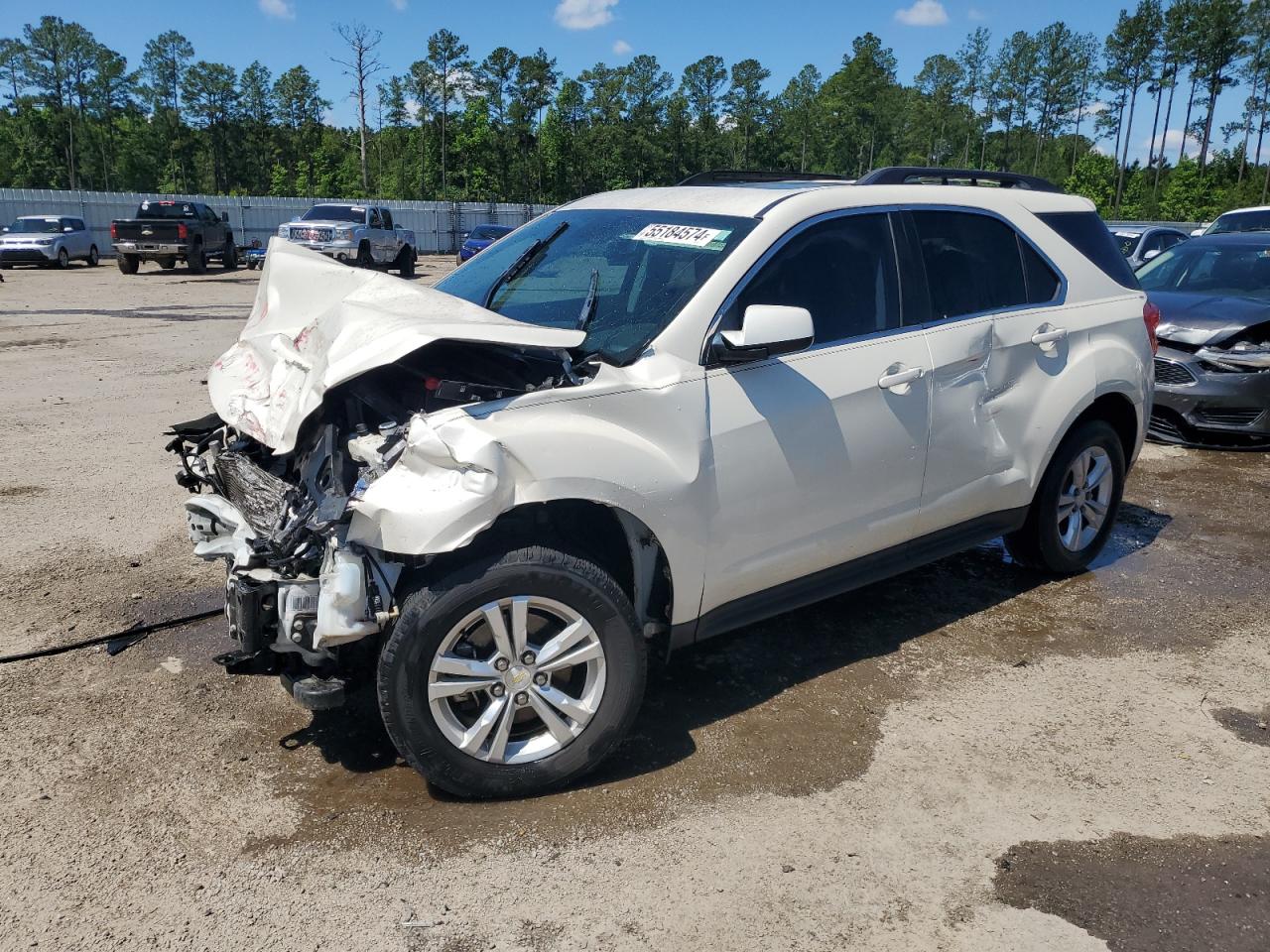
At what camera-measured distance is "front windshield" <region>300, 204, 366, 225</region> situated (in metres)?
27.1

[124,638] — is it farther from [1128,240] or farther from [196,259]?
[196,259]

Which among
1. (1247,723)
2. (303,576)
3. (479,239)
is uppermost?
(479,239)

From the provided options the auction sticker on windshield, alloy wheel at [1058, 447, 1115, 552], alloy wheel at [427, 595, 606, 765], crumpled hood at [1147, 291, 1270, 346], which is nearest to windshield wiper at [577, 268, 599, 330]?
the auction sticker on windshield

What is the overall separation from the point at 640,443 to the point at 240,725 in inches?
73.8

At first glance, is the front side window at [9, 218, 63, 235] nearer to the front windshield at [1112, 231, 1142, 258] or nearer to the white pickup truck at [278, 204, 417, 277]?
the white pickup truck at [278, 204, 417, 277]

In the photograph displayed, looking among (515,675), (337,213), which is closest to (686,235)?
(515,675)

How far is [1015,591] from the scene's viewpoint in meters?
5.30

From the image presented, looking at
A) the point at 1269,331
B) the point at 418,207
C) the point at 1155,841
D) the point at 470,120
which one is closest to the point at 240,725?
the point at 1155,841

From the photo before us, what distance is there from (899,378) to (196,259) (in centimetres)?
2773

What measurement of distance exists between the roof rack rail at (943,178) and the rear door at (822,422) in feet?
1.18

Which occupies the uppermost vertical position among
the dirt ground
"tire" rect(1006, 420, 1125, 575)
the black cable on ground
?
"tire" rect(1006, 420, 1125, 575)

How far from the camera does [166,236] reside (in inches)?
1070

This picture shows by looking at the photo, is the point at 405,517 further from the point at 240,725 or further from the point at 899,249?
the point at 899,249

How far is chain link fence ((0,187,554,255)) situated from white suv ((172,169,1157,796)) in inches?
1275
